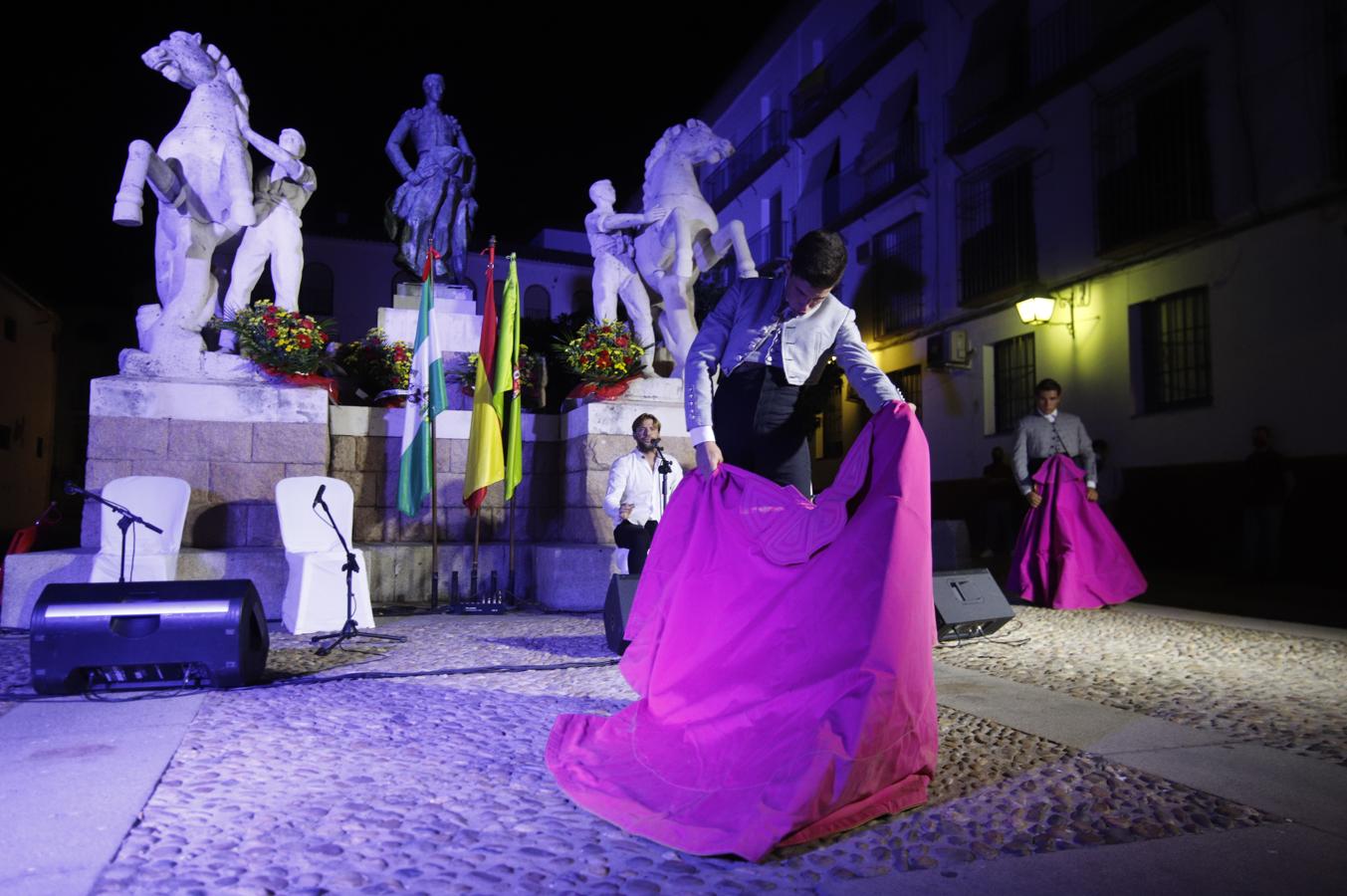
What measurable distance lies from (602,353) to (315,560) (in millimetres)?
3418

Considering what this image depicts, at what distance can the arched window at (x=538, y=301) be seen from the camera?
3659 cm

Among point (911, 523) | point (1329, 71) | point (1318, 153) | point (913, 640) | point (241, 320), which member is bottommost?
point (913, 640)

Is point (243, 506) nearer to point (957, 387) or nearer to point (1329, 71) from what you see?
point (1329, 71)

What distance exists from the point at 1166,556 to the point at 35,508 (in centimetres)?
3026

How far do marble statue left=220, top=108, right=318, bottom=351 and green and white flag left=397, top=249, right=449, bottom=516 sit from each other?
1.43m

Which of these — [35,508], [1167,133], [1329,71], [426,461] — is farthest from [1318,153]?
[35,508]

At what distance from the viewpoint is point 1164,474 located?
13570 mm

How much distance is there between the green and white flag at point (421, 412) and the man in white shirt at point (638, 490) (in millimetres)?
1853

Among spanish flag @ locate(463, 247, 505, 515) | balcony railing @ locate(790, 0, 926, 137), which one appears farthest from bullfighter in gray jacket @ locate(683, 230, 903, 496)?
balcony railing @ locate(790, 0, 926, 137)

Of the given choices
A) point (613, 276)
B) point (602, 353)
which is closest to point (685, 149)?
point (613, 276)

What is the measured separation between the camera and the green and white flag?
27.1ft

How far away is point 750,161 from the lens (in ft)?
96.6

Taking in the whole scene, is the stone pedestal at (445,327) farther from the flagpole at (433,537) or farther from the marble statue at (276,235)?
the flagpole at (433,537)

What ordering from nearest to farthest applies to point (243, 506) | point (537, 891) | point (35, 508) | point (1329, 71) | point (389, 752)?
point (537, 891) < point (389, 752) < point (243, 506) < point (1329, 71) < point (35, 508)
